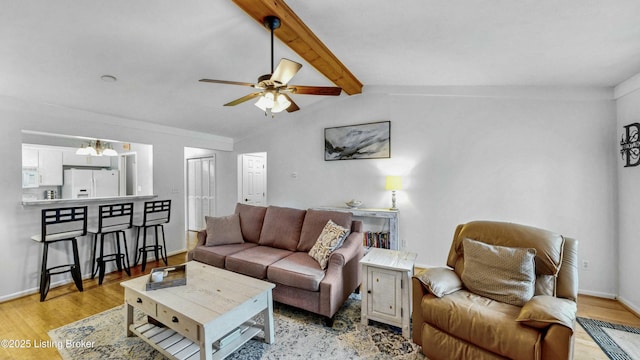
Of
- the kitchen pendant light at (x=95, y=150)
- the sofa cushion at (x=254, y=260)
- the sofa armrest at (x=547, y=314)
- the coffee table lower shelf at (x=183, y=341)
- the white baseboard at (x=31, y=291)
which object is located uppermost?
the kitchen pendant light at (x=95, y=150)

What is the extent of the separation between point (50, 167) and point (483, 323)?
7.04 m

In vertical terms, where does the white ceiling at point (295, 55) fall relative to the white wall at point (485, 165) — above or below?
above

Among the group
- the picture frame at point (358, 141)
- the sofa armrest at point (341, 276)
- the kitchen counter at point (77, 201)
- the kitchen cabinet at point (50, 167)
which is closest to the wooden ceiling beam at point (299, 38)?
the picture frame at point (358, 141)

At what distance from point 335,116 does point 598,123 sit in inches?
133

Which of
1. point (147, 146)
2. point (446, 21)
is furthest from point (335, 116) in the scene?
point (147, 146)

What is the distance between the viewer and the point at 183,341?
192 cm

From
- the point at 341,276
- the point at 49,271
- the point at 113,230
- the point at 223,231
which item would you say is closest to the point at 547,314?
the point at 341,276

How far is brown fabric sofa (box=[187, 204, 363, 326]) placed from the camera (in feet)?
7.75

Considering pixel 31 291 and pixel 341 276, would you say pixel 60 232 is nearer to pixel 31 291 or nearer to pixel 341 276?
pixel 31 291

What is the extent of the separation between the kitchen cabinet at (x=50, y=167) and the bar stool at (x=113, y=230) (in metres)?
2.43

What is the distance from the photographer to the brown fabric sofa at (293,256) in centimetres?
236

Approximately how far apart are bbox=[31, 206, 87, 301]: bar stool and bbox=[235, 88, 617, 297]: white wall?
3.25 meters

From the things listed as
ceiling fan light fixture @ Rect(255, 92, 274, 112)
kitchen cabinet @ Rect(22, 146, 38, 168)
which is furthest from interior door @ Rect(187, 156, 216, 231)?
ceiling fan light fixture @ Rect(255, 92, 274, 112)

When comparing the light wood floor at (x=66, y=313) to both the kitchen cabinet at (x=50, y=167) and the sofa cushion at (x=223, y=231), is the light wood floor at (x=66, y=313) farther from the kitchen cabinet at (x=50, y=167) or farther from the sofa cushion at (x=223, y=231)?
the kitchen cabinet at (x=50, y=167)
